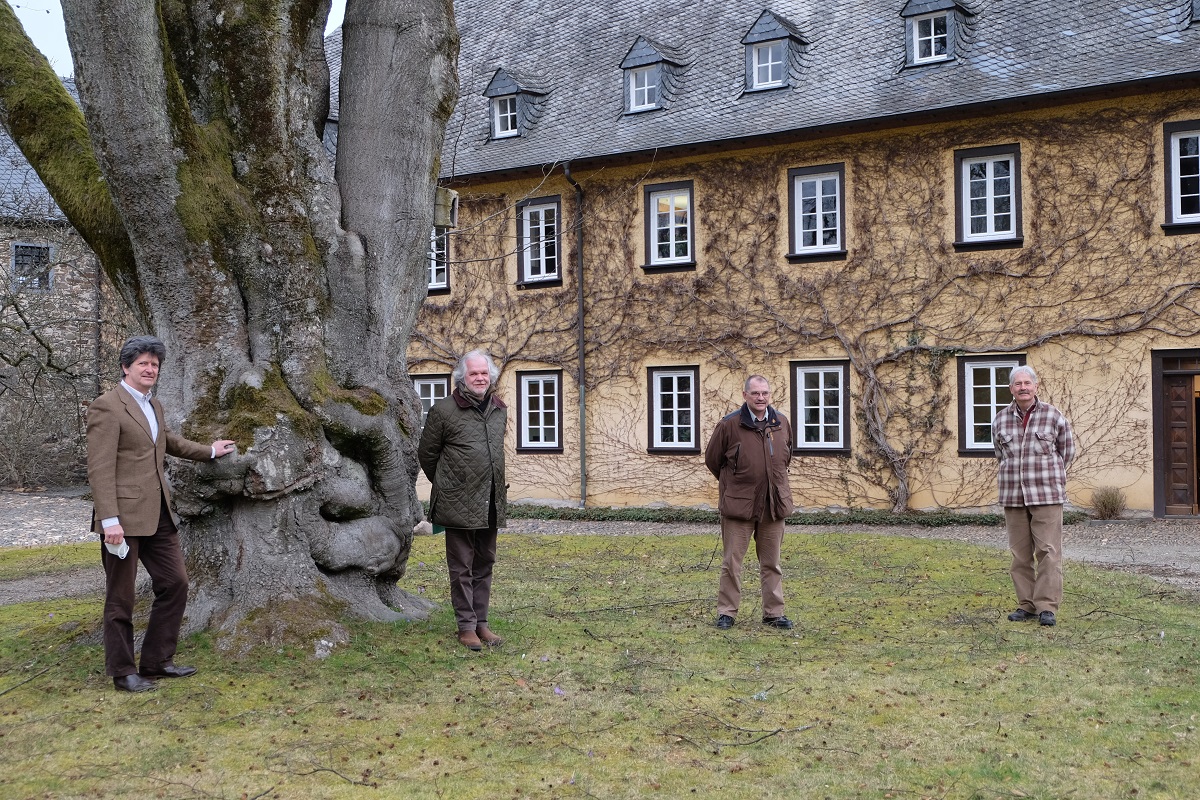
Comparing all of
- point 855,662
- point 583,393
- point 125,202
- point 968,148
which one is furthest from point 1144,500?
point 125,202

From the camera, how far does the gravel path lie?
11.8 metres

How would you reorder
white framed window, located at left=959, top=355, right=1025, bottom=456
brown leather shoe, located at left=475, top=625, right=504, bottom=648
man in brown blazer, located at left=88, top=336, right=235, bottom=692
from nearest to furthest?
man in brown blazer, located at left=88, top=336, right=235, bottom=692 < brown leather shoe, located at left=475, top=625, right=504, bottom=648 < white framed window, located at left=959, top=355, right=1025, bottom=456

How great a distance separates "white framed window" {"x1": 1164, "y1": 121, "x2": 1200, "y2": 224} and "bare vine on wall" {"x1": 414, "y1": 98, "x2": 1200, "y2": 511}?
0.25m

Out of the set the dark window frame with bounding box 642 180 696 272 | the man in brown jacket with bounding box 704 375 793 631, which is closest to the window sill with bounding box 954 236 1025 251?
the dark window frame with bounding box 642 180 696 272

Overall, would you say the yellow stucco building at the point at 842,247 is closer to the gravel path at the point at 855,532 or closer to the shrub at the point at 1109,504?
the shrub at the point at 1109,504

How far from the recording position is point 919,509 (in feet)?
63.0

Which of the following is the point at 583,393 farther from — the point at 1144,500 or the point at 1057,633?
the point at 1057,633

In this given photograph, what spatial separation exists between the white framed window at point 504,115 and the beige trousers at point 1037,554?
55.9 ft

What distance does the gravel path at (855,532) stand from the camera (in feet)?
38.9

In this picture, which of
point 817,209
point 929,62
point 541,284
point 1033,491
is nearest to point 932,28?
point 929,62

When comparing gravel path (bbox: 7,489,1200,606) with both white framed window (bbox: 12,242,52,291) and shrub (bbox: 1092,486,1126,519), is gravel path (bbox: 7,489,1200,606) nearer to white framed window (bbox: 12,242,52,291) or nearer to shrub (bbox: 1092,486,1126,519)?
shrub (bbox: 1092,486,1126,519)

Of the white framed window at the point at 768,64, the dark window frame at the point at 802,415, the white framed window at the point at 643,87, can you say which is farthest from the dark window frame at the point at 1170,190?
the white framed window at the point at 643,87

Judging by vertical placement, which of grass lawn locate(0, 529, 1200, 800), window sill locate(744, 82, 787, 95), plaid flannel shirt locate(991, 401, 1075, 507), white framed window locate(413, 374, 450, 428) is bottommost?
grass lawn locate(0, 529, 1200, 800)

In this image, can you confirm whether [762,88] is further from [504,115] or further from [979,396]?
[979,396]
